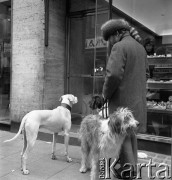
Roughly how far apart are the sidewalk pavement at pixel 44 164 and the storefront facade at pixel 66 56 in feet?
4.39

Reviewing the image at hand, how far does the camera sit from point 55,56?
24.6ft

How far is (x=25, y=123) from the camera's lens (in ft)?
14.9

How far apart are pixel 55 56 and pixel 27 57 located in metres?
0.77

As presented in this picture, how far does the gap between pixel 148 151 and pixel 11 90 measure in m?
4.20

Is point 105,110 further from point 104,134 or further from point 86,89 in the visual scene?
A: point 86,89

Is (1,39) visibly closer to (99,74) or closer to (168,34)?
(99,74)

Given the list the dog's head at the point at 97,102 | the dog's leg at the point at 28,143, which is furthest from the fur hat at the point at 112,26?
the dog's leg at the point at 28,143

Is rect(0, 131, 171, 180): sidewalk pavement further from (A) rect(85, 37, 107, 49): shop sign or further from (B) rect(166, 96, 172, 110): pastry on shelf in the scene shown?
(A) rect(85, 37, 107, 49): shop sign

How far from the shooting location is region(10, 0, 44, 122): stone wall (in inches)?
281

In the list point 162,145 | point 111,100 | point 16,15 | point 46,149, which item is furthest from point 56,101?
point 111,100

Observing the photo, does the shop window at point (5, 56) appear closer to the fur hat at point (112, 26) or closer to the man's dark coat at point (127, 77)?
the fur hat at point (112, 26)

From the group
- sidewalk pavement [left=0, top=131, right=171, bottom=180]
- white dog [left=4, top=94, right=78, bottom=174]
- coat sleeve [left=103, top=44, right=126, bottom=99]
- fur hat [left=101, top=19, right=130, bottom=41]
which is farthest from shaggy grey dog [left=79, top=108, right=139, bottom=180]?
fur hat [left=101, top=19, right=130, bottom=41]

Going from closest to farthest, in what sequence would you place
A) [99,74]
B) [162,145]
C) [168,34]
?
[162,145] → [168,34] → [99,74]

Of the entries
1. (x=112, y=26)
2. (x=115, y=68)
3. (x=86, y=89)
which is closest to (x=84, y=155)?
(x=115, y=68)
